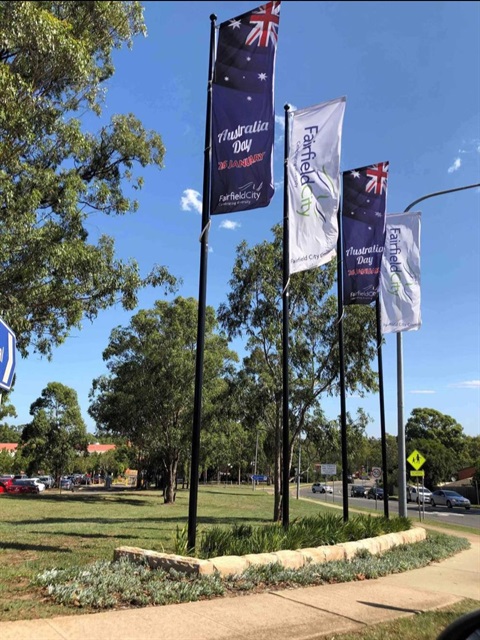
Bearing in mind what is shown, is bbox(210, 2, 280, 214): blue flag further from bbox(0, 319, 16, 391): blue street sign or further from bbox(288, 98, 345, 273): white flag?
bbox(0, 319, 16, 391): blue street sign

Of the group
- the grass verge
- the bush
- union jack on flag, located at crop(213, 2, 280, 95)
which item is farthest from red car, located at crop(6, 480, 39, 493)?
union jack on flag, located at crop(213, 2, 280, 95)

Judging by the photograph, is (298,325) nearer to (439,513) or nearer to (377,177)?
(377,177)

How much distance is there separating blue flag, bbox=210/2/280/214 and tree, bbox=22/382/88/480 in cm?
3990

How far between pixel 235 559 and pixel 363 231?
9410 mm

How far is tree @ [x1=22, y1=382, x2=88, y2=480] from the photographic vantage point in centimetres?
4569

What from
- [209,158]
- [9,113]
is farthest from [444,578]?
[9,113]

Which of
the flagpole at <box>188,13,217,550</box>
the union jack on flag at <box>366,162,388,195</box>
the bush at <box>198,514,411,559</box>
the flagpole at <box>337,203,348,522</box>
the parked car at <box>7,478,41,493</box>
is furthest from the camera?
the parked car at <box>7,478,41,493</box>

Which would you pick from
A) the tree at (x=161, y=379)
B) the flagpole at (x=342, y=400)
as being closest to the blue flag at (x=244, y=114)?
the flagpole at (x=342, y=400)

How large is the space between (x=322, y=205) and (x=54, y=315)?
21.8 feet

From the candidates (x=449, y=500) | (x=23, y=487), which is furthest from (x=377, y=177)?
(x=23, y=487)

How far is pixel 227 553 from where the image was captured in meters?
8.66

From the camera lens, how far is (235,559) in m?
8.05

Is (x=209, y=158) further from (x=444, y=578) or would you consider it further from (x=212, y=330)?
(x=212, y=330)

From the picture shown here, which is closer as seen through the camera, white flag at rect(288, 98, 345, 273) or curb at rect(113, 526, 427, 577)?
curb at rect(113, 526, 427, 577)
